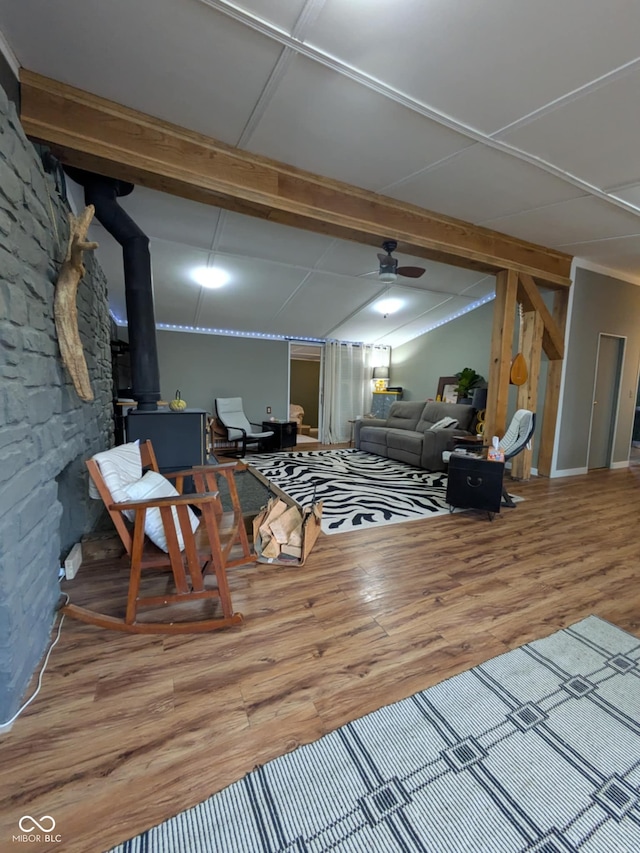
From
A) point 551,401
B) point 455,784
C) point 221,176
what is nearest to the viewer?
point 455,784

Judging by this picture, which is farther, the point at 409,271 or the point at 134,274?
the point at 409,271

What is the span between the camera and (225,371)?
261 inches

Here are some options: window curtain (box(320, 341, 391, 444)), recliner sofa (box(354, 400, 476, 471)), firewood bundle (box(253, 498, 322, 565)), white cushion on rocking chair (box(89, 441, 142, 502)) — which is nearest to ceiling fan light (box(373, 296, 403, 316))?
window curtain (box(320, 341, 391, 444))

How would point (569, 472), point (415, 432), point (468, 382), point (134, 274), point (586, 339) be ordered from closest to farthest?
point (134, 274), point (586, 339), point (569, 472), point (415, 432), point (468, 382)

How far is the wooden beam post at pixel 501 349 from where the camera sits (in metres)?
3.71

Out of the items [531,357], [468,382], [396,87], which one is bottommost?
[468,382]

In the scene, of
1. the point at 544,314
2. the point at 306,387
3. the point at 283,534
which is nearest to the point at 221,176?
the point at 283,534

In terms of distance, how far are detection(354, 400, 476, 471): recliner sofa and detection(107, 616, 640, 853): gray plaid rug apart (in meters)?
3.39

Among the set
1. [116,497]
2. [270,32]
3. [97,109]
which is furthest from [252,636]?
[97,109]

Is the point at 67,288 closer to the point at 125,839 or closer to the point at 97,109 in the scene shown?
the point at 97,109

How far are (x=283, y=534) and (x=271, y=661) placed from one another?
926mm

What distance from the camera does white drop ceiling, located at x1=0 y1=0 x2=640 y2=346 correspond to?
4.78ft

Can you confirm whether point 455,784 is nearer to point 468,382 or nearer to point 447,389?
point 468,382

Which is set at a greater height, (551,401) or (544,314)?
(544,314)
